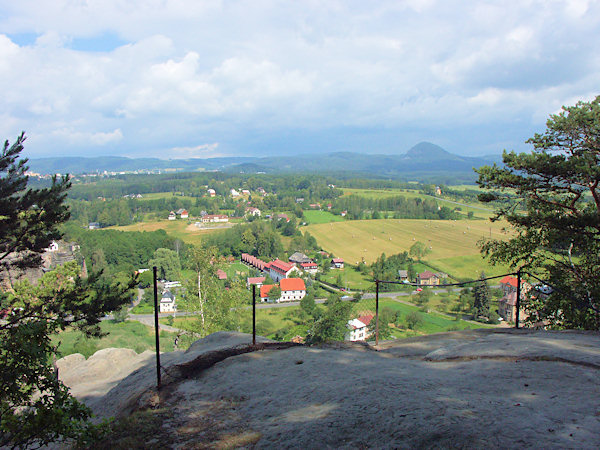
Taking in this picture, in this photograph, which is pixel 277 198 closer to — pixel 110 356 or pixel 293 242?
pixel 293 242

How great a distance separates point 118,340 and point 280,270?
31.4 metres

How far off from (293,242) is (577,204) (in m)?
68.0

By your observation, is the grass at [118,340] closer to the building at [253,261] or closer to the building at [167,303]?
the building at [167,303]

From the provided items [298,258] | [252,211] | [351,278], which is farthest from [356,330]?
[252,211]

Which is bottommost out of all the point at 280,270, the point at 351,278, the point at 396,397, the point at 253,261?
the point at 253,261

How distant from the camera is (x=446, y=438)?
4031 millimetres

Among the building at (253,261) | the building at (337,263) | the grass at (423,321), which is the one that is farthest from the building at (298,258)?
the grass at (423,321)

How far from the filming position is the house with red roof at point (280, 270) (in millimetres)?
59728

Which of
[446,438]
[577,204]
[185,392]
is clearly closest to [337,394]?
[446,438]

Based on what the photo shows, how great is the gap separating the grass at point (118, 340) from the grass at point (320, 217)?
71.4 metres

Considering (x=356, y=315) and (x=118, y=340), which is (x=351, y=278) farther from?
(x=118, y=340)

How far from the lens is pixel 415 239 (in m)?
75.3

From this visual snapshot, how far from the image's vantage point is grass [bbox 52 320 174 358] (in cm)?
2803

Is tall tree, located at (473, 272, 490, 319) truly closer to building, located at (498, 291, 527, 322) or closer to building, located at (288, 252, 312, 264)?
building, located at (498, 291, 527, 322)
